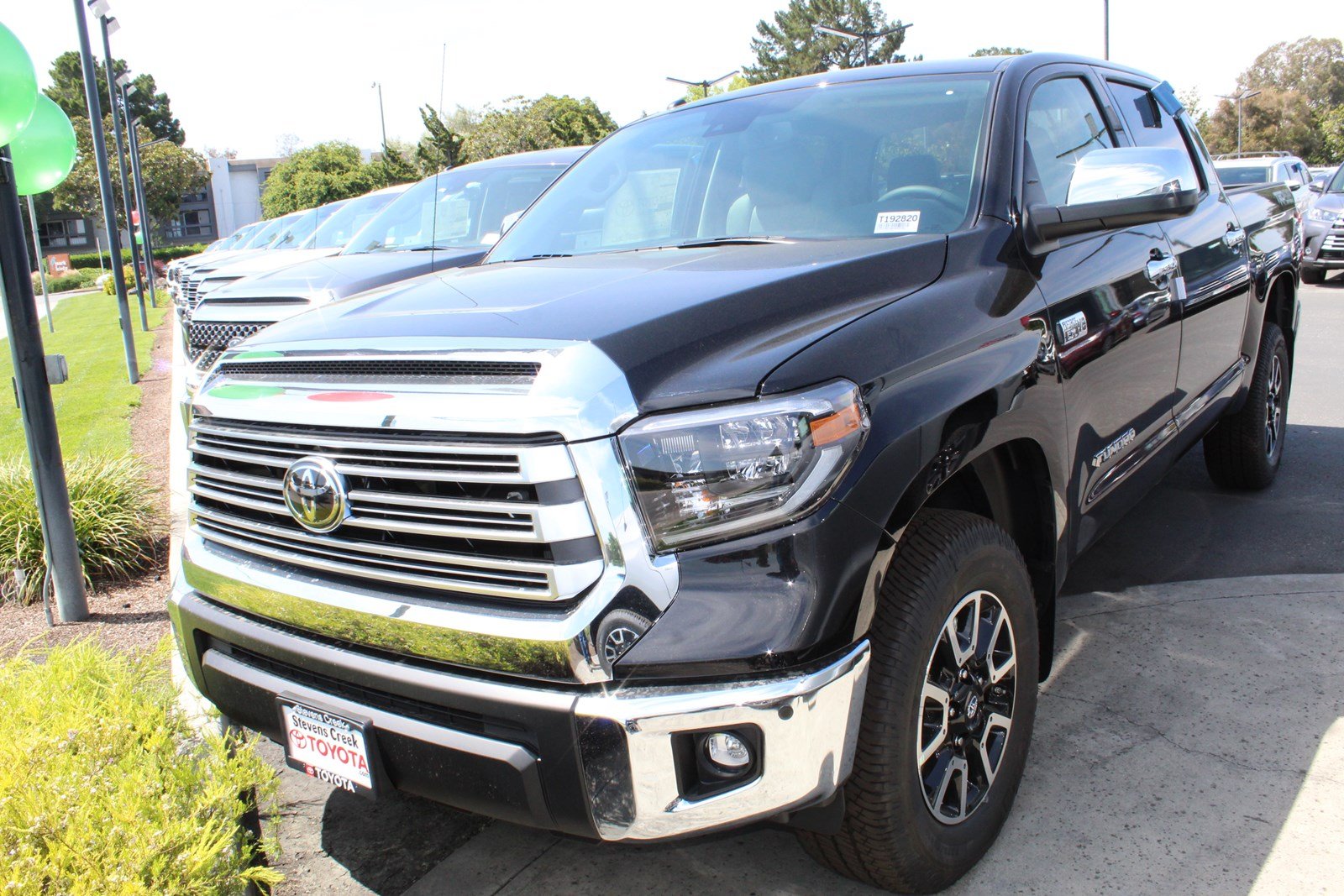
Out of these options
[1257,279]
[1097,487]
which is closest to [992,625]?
[1097,487]

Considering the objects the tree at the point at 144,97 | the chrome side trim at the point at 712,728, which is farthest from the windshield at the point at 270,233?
the tree at the point at 144,97

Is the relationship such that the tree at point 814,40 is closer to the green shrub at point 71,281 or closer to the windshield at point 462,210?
the green shrub at point 71,281

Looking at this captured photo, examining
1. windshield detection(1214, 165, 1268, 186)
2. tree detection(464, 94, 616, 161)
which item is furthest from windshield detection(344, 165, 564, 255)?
tree detection(464, 94, 616, 161)

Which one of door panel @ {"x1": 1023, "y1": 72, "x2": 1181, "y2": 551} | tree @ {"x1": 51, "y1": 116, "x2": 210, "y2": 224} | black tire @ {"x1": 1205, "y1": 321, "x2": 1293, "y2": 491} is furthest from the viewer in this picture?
tree @ {"x1": 51, "y1": 116, "x2": 210, "y2": 224}

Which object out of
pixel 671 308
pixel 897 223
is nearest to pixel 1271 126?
pixel 897 223

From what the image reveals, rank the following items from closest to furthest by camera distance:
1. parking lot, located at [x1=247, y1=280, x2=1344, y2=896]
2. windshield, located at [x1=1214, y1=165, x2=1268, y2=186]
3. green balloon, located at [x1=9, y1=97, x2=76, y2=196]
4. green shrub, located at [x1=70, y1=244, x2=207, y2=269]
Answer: parking lot, located at [x1=247, y1=280, x2=1344, y2=896], green balloon, located at [x1=9, y1=97, x2=76, y2=196], windshield, located at [x1=1214, y1=165, x2=1268, y2=186], green shrub, located at [x1=70, y1=244, x2=207, y2=269]

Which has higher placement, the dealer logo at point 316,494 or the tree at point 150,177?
the tree at point 150,177

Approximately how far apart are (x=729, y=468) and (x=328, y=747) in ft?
3.50

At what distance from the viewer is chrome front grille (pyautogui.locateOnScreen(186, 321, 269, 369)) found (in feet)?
21.1

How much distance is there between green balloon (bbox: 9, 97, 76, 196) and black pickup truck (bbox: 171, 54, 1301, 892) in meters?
3.44

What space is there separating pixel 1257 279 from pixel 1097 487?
215cm

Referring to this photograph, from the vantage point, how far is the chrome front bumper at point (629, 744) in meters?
1.89

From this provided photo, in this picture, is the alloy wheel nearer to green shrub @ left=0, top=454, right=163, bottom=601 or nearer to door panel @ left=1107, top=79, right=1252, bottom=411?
door panel @ left=1107, top=79, right=1252, bottom=411

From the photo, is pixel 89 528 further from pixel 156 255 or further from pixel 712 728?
pixel 156 255
